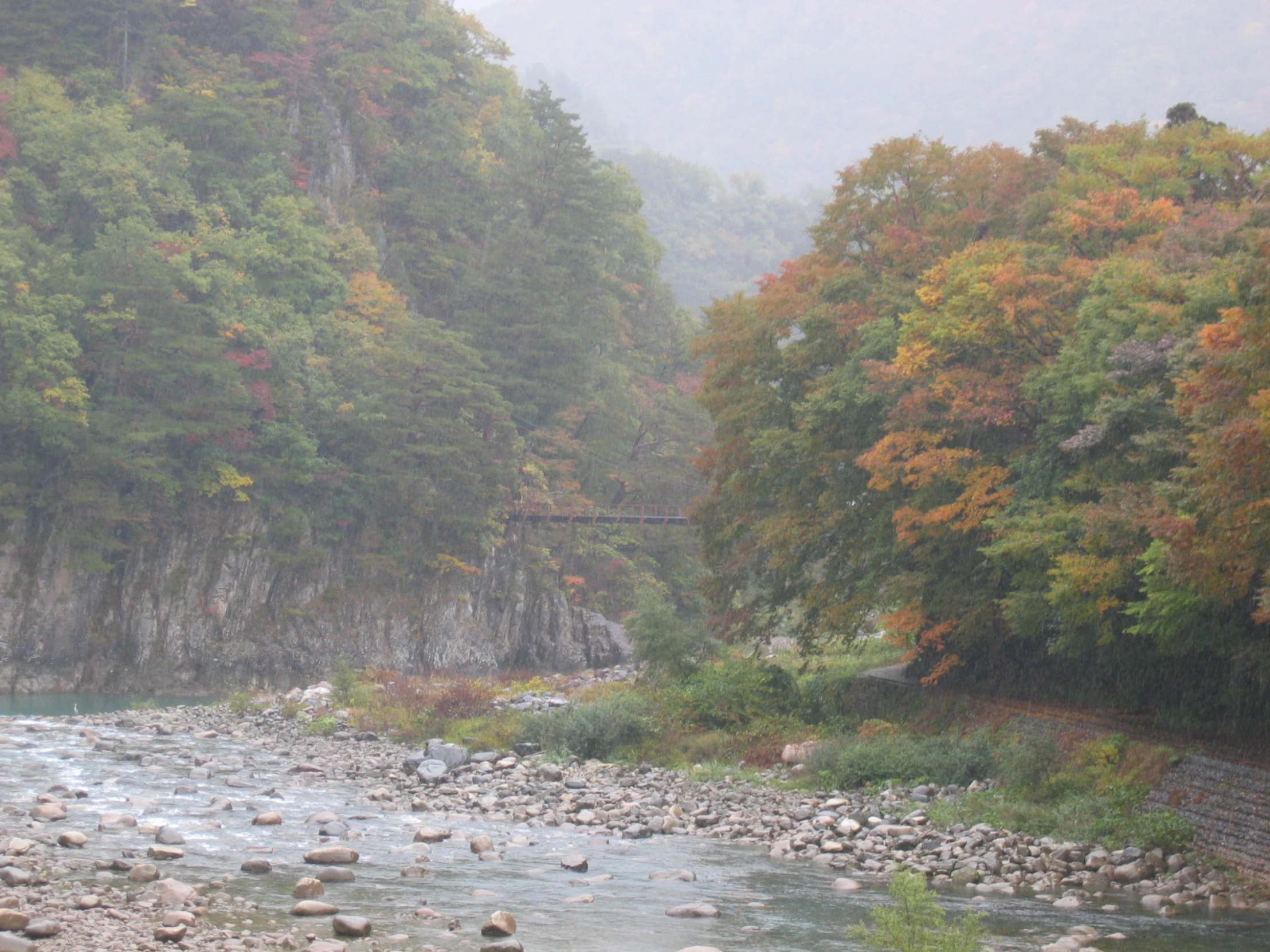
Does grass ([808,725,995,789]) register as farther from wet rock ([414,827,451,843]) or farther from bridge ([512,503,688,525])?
bridge ([512,503,688,525])

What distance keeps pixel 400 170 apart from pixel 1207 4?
162423mm

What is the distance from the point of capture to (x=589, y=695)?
27.0 meters

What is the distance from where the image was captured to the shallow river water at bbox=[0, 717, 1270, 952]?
9.92 metres

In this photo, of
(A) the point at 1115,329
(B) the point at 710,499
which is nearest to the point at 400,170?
(B) the point at 710,499

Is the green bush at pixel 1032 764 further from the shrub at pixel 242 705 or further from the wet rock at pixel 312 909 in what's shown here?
the shrub at pixel 242 705

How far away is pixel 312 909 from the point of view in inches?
392

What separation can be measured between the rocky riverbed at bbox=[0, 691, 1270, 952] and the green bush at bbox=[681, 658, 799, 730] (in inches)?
97.6

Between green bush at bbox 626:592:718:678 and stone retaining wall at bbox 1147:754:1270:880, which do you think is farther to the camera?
green bush at bbox 626:592:718:678

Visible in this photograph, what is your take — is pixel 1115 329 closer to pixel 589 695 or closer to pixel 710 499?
pixel 710 499

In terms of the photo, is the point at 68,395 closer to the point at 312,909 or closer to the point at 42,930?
the point at 312,909

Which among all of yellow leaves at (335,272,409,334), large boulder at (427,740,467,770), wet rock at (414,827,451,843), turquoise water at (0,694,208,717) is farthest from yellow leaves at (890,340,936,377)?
yellow leaves at (335,272,409,334)

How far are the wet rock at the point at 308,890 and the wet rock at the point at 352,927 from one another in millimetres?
1129

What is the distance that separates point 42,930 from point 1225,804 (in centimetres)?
1174

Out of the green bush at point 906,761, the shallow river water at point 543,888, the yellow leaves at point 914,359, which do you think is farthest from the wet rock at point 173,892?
the yellow leaves at point 914,359
